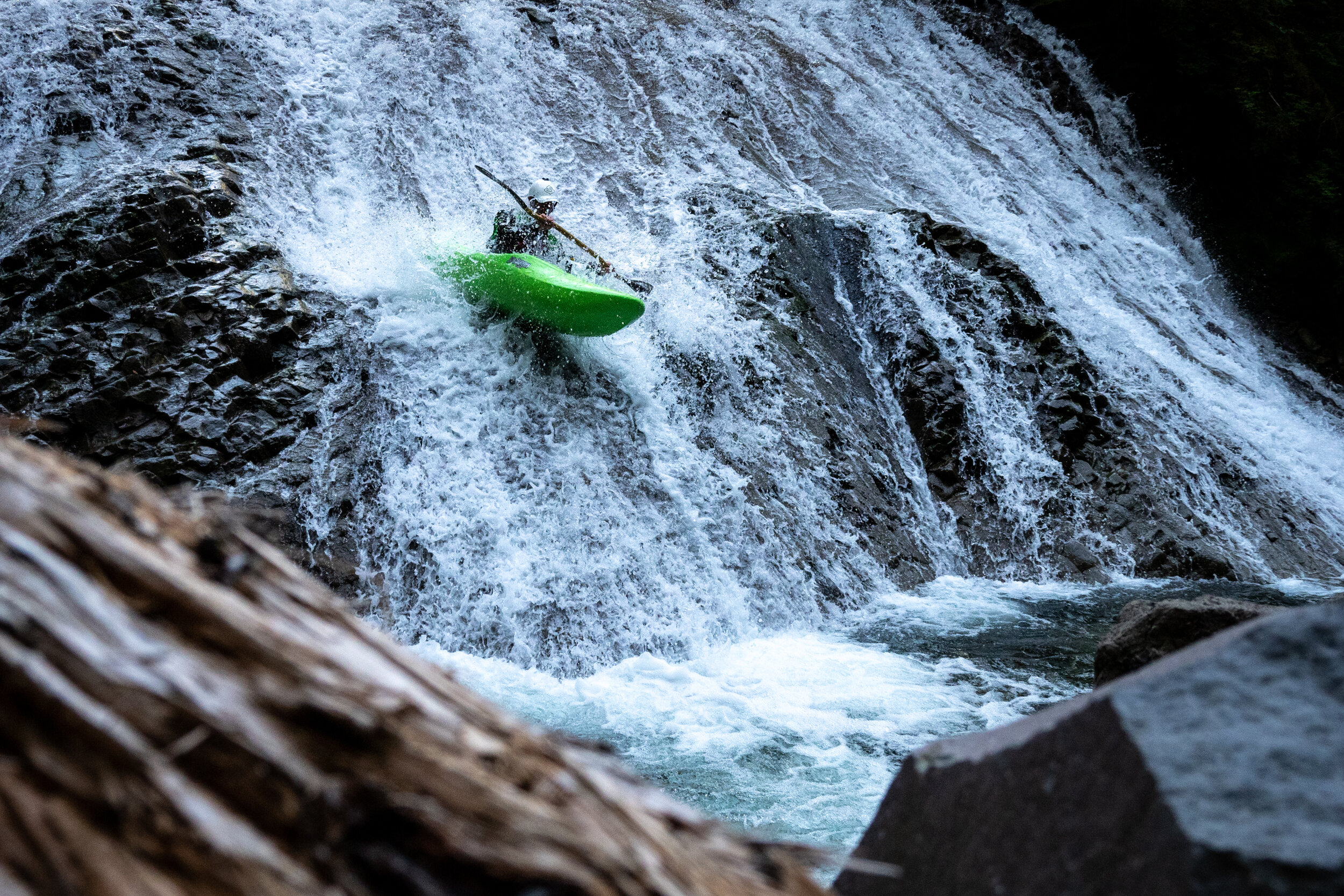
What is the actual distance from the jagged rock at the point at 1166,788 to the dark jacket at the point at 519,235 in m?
6.81

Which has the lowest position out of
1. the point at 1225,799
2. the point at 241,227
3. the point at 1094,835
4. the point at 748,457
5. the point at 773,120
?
the point at 241,227

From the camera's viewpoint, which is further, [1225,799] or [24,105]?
[24,105]

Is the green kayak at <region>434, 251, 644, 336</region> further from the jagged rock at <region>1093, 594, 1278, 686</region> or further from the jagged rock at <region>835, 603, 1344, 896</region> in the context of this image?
the jagged rock at <region>835, 603, 1344, 896</region>

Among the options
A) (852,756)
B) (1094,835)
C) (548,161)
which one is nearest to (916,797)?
(1094,835)

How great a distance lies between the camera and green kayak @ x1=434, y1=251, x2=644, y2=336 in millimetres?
7066

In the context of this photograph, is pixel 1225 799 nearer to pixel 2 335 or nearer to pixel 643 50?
pixel 2 335

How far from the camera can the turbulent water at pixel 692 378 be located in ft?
18.5

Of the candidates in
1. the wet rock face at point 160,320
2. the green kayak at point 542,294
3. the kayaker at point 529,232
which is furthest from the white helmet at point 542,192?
the wet rock face at point 160,320

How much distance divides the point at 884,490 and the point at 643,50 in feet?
26.4

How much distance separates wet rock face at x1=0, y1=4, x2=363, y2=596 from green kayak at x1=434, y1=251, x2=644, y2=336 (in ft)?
3.57

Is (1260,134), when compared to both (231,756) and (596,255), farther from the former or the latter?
(231,756)

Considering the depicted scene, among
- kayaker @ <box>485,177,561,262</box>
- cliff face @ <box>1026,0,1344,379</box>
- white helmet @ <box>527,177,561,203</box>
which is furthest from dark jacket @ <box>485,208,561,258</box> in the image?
cliff face @ <box>1026,0,1344,379</box>

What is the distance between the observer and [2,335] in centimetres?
651

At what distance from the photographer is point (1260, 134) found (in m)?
13.1
